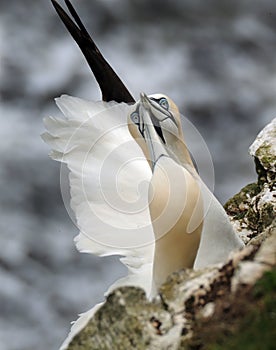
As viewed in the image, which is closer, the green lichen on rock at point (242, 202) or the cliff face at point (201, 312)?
the cliff face at point (201, 312)

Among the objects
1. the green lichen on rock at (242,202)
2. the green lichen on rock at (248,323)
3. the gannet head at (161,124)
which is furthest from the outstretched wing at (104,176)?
the green lichen on rock at (248,323)

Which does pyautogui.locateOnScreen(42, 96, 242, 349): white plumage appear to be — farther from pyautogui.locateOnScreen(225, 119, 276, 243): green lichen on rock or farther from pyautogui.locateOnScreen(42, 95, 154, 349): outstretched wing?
pyautogui.locateOnScreen(225, 119, 276, 243): green lichen on rock

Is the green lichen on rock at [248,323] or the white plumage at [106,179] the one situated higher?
the white plumage at [106,179]

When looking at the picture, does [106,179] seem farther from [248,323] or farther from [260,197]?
[248,323]

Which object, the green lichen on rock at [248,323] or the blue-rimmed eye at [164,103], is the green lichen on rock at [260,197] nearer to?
the blue-rimmed eye at [164,103]

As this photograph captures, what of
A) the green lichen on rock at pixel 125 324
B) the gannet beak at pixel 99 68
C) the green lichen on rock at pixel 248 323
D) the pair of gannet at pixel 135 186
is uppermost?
the gannet beak at pixel 99 68

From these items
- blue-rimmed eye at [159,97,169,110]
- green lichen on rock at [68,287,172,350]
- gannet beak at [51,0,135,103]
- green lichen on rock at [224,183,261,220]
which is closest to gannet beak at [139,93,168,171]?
blue-rimmed eye at [159,97,169,110]

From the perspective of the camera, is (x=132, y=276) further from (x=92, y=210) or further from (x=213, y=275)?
(x=213, y=275)
